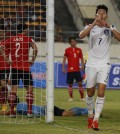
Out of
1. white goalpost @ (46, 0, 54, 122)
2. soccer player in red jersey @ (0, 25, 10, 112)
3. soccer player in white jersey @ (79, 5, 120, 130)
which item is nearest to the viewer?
soccer player in white jersey @ (79, 5, 120, 130)

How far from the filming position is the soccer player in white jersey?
11227 mm

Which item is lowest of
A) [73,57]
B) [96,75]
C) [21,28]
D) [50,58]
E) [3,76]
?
[3,76]

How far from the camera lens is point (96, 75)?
37.6 feet

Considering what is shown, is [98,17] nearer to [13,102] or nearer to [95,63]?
[95,63]

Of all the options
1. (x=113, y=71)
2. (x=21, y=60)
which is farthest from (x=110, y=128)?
(x=113, y=71)

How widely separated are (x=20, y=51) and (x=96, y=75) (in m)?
2.54

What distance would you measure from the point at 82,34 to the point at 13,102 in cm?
303

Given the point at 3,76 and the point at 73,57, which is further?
the point at 73,57

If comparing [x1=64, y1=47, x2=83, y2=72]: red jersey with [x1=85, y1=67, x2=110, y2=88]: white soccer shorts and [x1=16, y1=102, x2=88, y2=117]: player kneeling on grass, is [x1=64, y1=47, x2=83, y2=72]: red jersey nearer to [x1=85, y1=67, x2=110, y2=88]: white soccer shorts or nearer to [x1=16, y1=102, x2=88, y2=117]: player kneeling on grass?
[x1=16, y1=102, x2=88, y2=117]: player kneeling on grass

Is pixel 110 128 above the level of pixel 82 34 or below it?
below

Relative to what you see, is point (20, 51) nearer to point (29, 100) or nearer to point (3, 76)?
point (29, 100)

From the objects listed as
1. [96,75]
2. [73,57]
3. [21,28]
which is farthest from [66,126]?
[73,57]

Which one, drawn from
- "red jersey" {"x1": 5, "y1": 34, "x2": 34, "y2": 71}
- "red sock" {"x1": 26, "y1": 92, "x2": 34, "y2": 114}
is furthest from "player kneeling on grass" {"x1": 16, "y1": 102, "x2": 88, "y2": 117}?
"red jersey" {"x1": 5, "y1": 34, "x2": 34, "y2": 71}

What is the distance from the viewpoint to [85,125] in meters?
12.0
